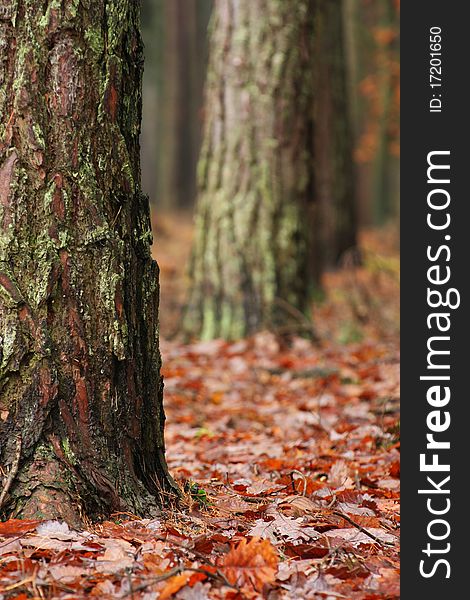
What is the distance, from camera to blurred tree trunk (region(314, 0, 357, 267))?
11.0 metres

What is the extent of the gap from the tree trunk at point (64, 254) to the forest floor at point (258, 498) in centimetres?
19

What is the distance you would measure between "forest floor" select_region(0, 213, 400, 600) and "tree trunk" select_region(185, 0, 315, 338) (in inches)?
15.4

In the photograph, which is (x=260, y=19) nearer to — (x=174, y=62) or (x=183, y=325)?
(x=183, y=325)

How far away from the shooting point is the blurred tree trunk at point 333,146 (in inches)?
435

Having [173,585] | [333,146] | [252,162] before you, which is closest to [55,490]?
[173,585]

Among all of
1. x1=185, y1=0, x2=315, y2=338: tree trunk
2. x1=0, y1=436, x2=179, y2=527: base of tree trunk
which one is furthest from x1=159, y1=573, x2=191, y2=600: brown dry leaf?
x1=185, y1=0, x2=315, y2=338: tree trunk

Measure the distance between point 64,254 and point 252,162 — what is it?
435 cm

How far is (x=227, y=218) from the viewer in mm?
6680

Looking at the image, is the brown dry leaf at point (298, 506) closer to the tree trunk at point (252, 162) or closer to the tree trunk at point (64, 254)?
the tree trunk at point (64, 254)

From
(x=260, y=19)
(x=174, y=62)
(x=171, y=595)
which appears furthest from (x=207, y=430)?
(x=174, y=62)

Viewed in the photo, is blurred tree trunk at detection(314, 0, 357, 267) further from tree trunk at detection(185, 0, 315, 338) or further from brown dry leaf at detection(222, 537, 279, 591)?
brown dry leaf at detection(222, 537, 279, 591)

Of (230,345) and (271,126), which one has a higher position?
(271,126)

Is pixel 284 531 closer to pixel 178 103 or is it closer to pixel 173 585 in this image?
pixel 173 585

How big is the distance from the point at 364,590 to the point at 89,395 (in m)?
1.04
